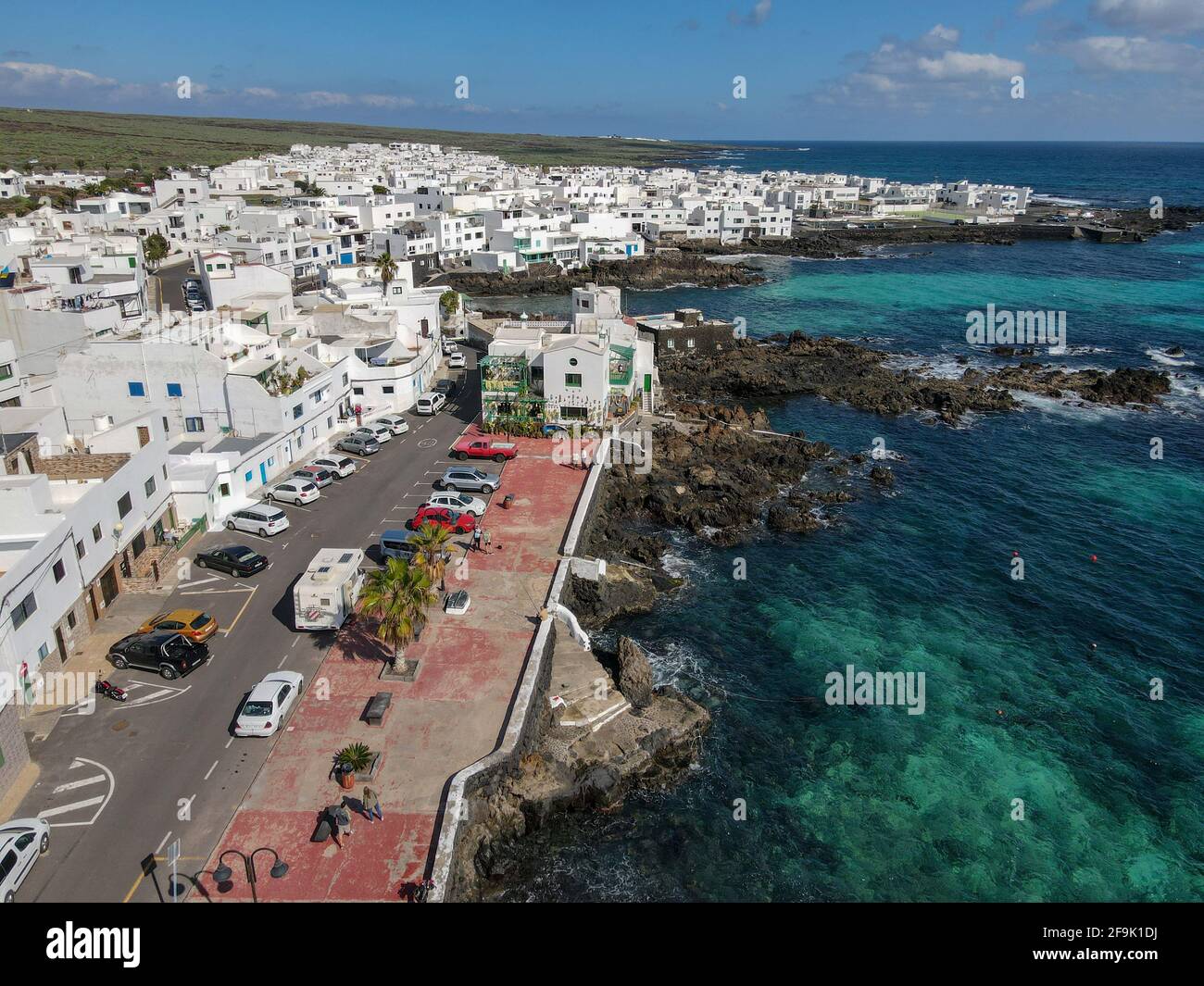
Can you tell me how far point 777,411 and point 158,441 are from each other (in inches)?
1738

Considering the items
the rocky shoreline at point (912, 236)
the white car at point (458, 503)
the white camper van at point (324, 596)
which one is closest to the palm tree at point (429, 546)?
the white camper van at point (324, 596)

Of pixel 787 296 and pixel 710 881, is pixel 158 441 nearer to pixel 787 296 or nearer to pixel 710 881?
pixel 710 881

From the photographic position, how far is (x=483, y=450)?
4388cm

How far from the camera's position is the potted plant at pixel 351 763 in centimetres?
2167

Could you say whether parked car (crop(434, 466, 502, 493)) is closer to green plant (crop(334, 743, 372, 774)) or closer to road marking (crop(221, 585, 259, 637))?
road marking (crop(221, 585, 259, 637))

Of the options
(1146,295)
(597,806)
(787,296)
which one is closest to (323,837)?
(597,806)

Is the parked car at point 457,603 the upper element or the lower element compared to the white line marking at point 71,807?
upper

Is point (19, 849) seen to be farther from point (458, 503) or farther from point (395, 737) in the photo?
point (458, 503)

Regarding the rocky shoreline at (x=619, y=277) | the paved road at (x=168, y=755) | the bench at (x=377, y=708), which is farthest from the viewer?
the rocky shoreline at (x=619, y=277)

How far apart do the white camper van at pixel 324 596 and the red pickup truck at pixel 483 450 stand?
612 inches

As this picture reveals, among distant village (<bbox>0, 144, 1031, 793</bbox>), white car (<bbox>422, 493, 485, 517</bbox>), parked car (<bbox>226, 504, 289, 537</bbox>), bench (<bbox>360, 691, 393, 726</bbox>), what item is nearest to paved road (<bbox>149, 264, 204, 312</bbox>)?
distant village (<bbox>0, 144, 1031, 793</bbox>)

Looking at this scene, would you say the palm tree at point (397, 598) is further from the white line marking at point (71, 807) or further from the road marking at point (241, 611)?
the white line marking at point (71, 807)

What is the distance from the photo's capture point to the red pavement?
19.4 meters

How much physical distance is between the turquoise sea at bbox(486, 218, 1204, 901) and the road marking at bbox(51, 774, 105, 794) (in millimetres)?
11926
